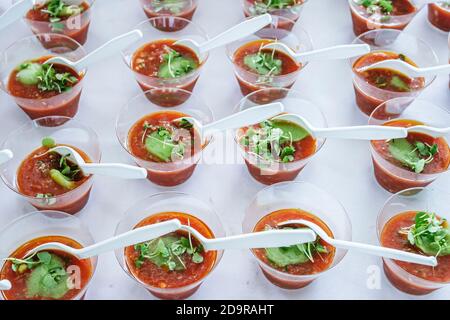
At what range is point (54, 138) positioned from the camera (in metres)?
2.58

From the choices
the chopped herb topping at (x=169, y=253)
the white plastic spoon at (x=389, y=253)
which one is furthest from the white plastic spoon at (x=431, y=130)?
the chopped herb topping at (x=169, y=253)

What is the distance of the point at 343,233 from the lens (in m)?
2.32

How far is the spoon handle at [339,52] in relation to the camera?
268cm

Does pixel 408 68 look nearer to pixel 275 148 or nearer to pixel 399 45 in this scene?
pixel 399 45

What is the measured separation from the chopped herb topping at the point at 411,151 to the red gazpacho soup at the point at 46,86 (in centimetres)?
147

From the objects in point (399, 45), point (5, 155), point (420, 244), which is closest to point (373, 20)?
point (399, 45)

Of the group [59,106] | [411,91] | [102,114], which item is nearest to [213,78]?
[102,114]

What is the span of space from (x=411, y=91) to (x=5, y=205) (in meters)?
1.94

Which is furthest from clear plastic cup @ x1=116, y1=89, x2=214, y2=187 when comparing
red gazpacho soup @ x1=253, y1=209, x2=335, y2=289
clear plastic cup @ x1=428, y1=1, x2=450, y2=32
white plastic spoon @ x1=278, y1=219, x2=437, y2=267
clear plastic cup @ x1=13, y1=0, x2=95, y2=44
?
clear plastic cup @ x1=428, y1=1, x2=450, y2=32

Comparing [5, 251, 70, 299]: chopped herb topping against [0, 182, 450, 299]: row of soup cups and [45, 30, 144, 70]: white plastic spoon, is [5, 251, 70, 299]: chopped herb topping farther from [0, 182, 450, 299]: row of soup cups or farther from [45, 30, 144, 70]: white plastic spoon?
[45, 30, 144, 70]: white plastic spoon

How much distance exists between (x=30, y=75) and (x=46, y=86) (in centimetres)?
10

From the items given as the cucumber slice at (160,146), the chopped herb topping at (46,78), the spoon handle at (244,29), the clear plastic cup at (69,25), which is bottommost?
the cucumber slice at (160,146)

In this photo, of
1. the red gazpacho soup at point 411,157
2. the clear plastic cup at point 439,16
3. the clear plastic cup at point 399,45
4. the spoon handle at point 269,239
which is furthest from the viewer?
the clear plastic cup at point 439,16

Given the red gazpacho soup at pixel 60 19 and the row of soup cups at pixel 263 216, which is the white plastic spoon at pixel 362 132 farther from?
the red gazpacho soup at pixel 60 19
